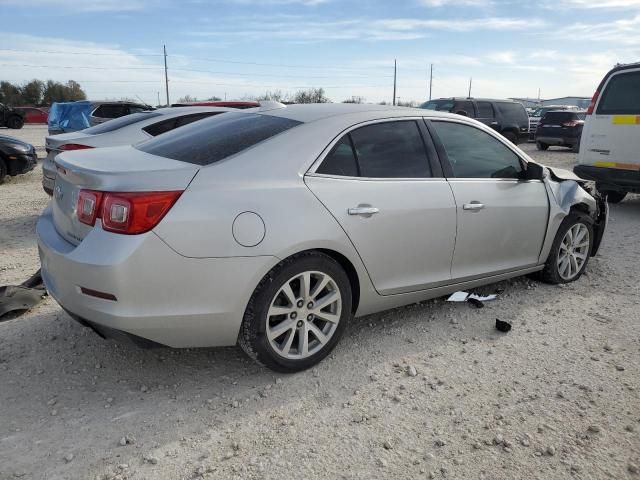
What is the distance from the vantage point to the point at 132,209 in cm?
264

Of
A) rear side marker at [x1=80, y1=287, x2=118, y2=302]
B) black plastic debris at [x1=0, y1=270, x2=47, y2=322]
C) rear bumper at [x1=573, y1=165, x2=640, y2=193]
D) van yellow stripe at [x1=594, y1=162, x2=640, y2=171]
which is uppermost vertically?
van yellow stripe at [x1=594, y1=162, x2=640, y2=171]

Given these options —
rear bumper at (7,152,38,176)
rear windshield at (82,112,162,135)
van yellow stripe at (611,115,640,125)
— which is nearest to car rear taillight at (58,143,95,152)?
rear windshield at (82,112,162,135)

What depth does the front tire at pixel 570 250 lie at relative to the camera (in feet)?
15.6

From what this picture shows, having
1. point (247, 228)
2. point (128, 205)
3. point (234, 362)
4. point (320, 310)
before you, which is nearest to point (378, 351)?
point (320, 310)

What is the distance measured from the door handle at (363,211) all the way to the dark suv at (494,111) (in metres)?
13.0

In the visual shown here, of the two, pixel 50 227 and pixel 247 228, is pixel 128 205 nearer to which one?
pixel 247 228

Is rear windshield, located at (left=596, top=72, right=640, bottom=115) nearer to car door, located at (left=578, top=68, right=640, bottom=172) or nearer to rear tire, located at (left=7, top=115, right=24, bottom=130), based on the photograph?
car door, located at (left=578, top=68, right=640, bottom=172)

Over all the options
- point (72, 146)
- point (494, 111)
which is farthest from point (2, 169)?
point (494, 111)

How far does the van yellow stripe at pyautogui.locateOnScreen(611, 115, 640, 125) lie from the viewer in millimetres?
7586

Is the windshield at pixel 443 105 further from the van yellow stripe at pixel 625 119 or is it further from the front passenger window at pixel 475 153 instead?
the front passenger window at pixel 475 153

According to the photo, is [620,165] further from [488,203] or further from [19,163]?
[19,163]

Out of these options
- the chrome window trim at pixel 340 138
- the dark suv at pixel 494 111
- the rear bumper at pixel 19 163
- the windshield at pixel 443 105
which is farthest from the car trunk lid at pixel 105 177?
the dark suv at pixel 494 111

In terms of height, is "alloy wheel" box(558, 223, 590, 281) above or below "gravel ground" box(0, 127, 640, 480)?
above

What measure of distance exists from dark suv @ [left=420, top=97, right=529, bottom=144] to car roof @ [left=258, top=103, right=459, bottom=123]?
12.2 meters
